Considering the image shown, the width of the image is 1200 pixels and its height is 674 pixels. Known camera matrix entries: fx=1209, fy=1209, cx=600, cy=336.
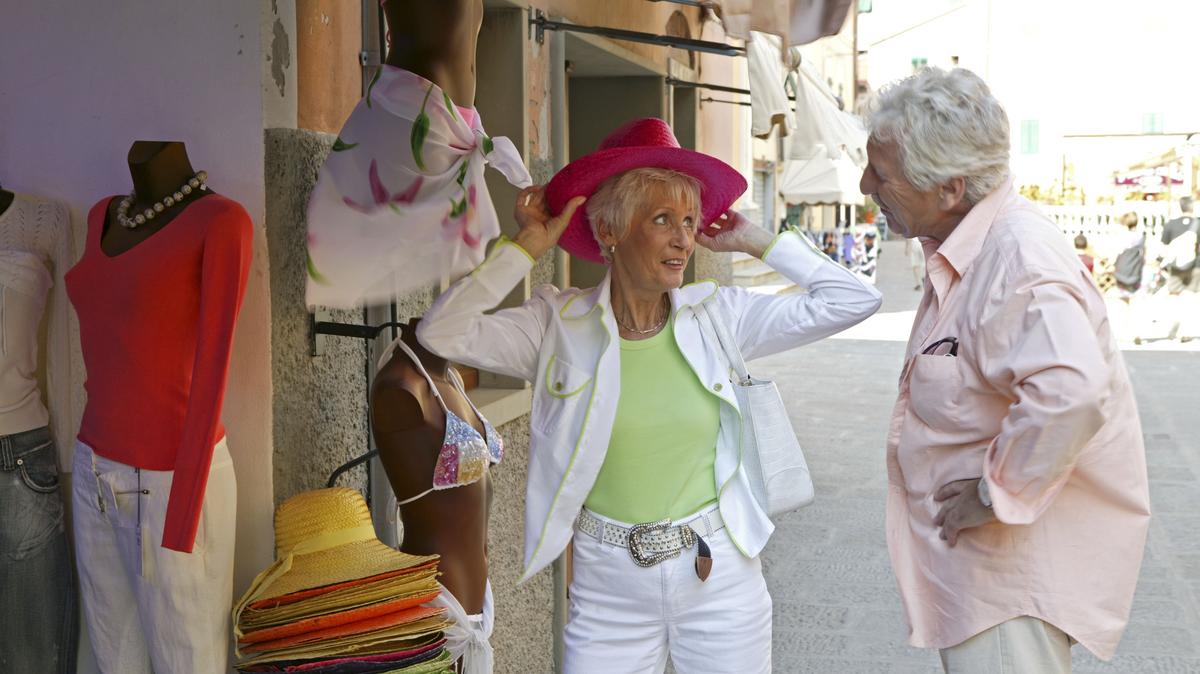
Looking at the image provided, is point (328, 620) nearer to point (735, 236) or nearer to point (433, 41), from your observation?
point (433, 41)

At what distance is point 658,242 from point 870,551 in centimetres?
452

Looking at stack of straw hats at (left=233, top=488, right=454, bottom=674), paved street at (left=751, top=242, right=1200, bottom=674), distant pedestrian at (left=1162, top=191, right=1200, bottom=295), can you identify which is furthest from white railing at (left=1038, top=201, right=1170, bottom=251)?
stack of straw hats at (left=233, top=488, right=454, bottom=674)

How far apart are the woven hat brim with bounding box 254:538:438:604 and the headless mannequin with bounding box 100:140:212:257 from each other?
77 cm

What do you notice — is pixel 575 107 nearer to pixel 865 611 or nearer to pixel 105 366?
pixel 865 611

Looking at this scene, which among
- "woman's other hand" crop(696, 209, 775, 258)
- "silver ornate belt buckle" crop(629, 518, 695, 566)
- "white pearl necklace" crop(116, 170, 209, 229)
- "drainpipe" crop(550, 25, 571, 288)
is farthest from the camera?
"drainpipe" crop(550, 25, 571, 288)

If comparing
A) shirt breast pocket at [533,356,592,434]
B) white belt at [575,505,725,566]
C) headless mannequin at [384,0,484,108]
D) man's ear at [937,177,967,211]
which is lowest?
white belt at [575,505,725,566]

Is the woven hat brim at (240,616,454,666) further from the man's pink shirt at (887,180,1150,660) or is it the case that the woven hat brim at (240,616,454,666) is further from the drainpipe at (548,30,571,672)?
the drainpipe at (548,30,571,672)

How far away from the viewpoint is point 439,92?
8.30 ft

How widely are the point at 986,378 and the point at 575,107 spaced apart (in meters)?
5.09

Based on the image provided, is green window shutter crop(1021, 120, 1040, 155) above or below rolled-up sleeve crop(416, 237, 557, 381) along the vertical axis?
above

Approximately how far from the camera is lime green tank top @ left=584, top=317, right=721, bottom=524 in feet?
8.91

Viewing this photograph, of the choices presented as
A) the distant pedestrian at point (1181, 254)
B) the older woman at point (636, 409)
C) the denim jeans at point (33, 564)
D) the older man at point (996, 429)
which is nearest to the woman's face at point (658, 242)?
the older woman at point (636, 409)

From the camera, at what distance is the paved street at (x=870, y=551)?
5.22m

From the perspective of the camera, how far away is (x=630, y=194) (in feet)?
9.11
